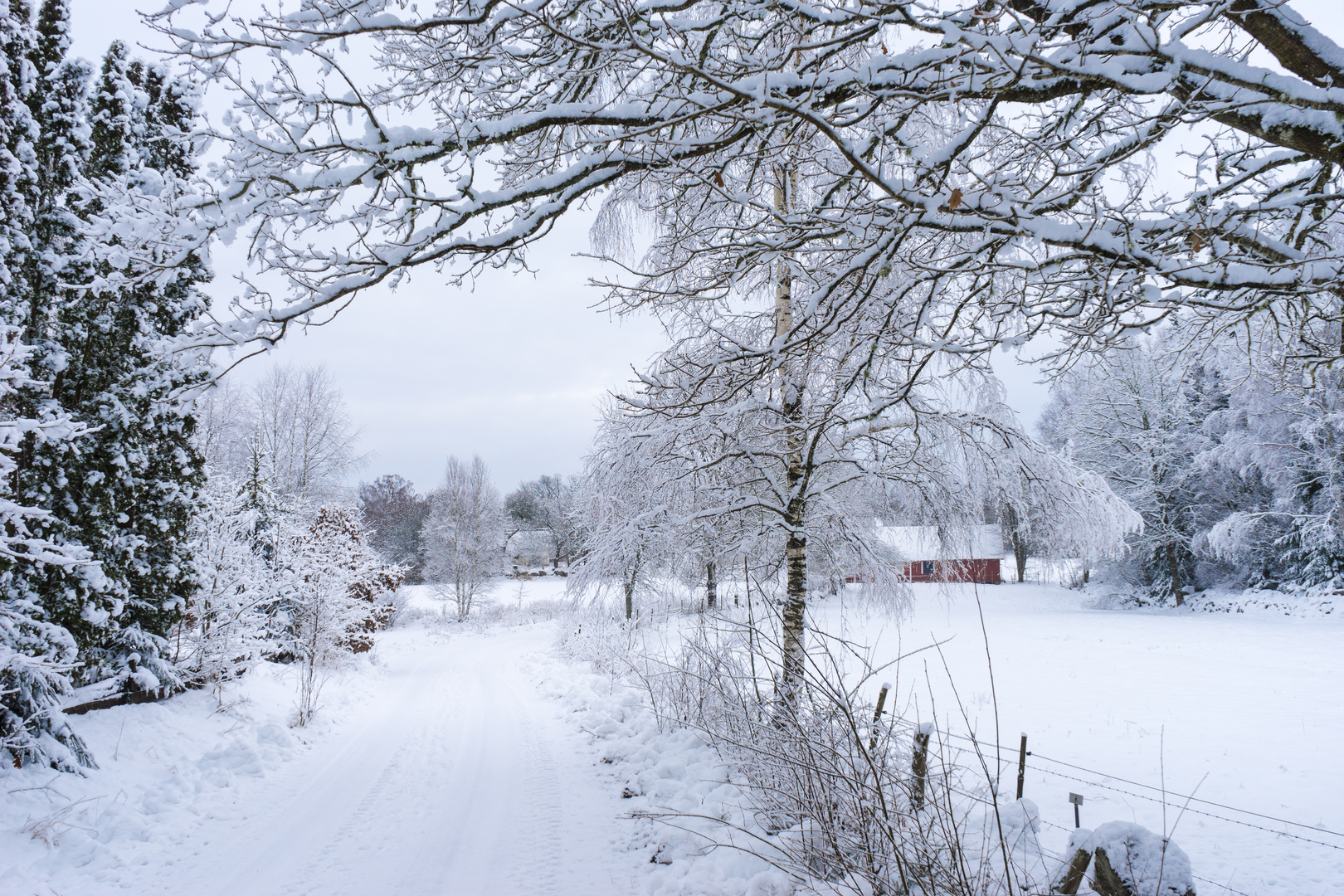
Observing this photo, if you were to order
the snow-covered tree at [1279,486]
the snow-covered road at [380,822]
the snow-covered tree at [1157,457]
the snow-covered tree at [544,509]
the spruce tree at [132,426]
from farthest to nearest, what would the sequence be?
the snow-covered tree at [544,509] → the snow-covered tree at [1157,457] → the snow-covered tree at [1279,486] → the spruce tree at [132,426] → the snow-covered road at [380,822]

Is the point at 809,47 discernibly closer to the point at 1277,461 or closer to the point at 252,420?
the point at 1277,461

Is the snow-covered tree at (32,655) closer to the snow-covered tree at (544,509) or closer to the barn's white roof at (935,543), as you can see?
the barn's white roof at (935,543)

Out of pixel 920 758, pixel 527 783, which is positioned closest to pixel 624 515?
pixel 527 783

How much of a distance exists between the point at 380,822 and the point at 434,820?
1.51 feet

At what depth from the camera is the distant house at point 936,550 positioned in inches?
244

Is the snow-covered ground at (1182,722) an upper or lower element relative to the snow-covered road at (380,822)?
lower

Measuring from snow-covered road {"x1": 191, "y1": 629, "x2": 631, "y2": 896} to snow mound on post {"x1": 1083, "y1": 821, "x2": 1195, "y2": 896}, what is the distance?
288 cm

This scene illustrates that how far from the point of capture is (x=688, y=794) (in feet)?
16.6

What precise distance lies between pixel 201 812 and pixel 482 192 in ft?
20.8

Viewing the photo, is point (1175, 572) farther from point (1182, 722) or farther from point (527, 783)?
point (527, 783)

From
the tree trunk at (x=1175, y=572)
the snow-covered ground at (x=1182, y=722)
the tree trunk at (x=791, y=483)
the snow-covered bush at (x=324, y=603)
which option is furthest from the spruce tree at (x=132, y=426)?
the tree trunk at (x=1175, y=572)

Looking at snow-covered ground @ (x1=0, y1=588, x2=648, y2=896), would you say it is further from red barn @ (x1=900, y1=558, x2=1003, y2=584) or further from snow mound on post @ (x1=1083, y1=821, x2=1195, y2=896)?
red barn @ (x1=900, y1=558, x2=1003, y2=584)

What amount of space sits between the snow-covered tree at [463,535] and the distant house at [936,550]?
24321 millimetres

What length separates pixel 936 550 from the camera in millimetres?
6309
